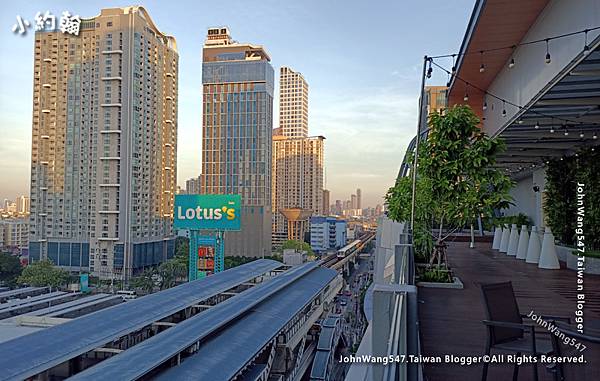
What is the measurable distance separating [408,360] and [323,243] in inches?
3375

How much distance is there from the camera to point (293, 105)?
121m

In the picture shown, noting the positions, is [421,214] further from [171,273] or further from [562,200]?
[171,273]

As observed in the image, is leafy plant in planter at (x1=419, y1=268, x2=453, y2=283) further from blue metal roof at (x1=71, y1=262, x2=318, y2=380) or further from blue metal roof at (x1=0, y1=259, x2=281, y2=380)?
blue metal roof at (x1=0, y1=259, x2=281, y2=380)

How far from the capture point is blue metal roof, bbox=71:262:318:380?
34.8 ft

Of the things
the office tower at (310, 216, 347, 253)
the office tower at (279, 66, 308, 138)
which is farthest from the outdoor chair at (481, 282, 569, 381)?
the office tower at (279, 66, 308, 138)

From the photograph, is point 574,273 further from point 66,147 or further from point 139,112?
point 66,147

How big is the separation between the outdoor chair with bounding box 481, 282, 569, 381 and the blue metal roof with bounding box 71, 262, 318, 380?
9.48m

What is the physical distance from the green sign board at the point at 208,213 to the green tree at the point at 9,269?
2472 cm

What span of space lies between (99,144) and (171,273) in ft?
50.0

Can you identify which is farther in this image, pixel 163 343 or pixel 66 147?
pixel 66 147

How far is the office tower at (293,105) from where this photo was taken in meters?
121

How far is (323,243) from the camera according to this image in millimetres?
86812

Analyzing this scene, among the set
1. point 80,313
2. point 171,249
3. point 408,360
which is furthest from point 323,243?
point 408,360

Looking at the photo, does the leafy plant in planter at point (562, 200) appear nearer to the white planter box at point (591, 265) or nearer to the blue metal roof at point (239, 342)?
the white planter box at point (591, 265)
